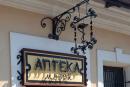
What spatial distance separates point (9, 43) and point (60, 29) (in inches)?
35.3

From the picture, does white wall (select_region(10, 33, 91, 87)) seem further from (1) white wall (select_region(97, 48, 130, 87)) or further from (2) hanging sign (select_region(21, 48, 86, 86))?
(1) white wall (select_region(97, 48, 130, 87))

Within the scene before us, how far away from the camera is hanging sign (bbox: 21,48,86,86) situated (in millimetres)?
4645

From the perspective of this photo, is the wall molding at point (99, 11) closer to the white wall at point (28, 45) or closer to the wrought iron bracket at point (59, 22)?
the wrought iron bracket at point (59, 22)

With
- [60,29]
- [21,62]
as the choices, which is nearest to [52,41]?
[60,29]

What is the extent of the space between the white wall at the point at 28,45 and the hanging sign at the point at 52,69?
9 centimetres

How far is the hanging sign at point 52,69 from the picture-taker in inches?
183

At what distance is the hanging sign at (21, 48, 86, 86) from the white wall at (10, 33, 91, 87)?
0.29 feet

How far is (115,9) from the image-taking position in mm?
5543

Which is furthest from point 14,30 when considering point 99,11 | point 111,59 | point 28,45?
point 111,59

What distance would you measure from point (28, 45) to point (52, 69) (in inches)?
18.8

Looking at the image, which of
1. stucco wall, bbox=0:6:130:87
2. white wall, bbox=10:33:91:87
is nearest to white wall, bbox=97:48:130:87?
stucco wall, bbox=0:6:130:87

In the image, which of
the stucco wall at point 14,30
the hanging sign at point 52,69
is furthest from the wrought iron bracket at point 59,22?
the hanging sign at point 52,69

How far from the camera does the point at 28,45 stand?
475 cm

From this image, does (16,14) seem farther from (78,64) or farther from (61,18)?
(78,64)
